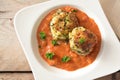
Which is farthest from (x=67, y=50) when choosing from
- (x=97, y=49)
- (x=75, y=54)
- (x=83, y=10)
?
(x=83, y=10)

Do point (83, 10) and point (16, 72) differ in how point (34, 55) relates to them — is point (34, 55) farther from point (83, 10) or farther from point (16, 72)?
point (83, 10)

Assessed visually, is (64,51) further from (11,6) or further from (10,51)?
(11,6)

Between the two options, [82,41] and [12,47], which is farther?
[12,47]

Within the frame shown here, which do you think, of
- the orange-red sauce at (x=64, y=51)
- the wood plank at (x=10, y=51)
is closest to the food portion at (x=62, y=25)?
the orange-red sauce at (x=64, y=51)

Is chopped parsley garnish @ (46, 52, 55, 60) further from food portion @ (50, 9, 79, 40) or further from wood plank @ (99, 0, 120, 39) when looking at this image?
wood plank @ (99, 0, 120, 39)

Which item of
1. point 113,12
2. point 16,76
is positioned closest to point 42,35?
point 16,76

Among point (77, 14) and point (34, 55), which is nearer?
point (34, 55)

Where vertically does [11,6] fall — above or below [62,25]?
above
